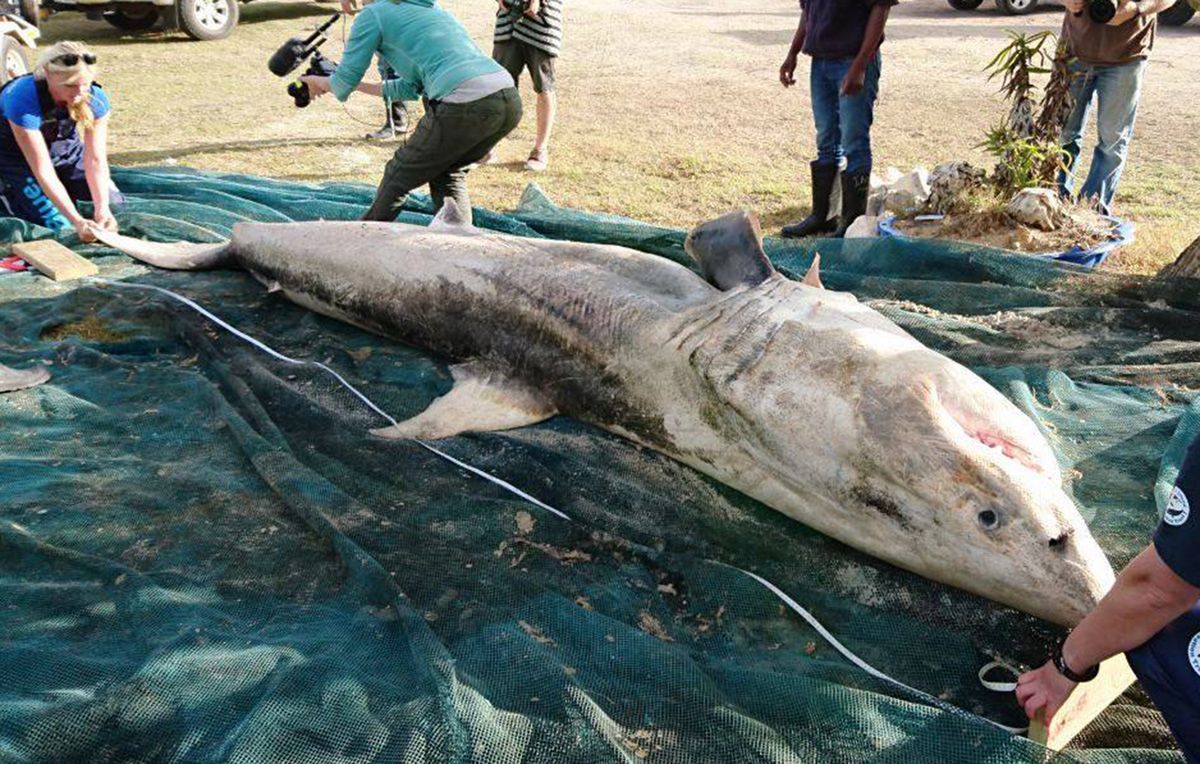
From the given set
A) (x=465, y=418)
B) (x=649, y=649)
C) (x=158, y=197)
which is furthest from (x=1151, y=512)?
(x=158, y=197)

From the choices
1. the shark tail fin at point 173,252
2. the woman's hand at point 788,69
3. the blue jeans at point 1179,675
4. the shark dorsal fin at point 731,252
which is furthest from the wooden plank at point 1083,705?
the woman's hand at point 788,69

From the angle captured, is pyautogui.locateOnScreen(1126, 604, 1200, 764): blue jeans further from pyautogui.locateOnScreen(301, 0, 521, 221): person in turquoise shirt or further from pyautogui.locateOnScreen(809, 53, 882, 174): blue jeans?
pyautogui.locateOnScreen(809, 53, 882, 174): blue jeans

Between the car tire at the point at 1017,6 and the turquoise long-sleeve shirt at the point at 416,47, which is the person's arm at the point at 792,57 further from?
the car tire at the point at 1017,6

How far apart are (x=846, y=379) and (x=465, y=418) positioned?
5.21 ft

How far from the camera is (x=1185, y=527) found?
1833mm

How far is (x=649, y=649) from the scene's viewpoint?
2.63m

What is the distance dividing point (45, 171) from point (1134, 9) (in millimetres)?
6966

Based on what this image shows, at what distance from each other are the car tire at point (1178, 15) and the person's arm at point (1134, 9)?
42.8ft

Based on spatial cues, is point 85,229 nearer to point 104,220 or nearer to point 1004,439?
point 104,220

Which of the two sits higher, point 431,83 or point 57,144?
point 431,83

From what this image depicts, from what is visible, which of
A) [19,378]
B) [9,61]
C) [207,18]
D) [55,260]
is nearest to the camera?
[19,378]

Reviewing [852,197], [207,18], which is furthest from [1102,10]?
[207,18]

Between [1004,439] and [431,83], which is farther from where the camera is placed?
[431,83]

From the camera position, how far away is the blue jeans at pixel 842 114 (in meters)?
6.27
